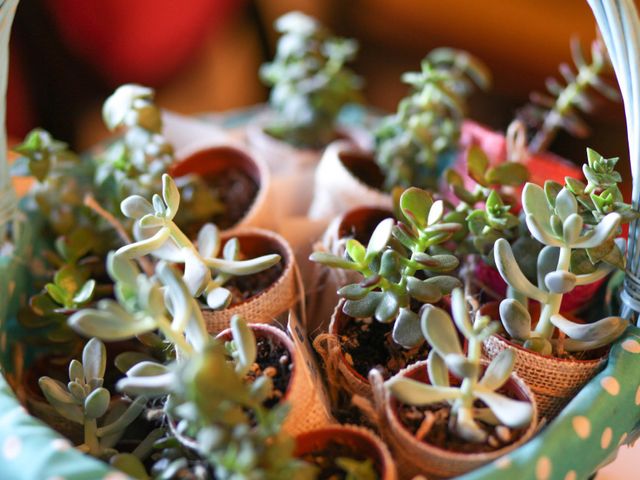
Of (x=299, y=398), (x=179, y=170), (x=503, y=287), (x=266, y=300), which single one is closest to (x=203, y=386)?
(x=299, y=398)

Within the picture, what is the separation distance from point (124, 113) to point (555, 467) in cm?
55

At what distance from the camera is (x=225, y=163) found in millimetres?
892

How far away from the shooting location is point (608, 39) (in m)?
0.58

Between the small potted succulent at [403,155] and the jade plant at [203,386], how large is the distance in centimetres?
38

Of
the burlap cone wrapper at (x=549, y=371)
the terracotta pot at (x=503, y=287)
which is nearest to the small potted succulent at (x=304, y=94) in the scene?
the terracotta pot at (x=503, y=287)

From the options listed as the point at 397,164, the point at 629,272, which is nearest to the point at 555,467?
the point at 629,272

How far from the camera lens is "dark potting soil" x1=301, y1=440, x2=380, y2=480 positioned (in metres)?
0.51

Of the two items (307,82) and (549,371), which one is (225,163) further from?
(549,371)

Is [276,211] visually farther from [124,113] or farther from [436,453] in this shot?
[436,453]

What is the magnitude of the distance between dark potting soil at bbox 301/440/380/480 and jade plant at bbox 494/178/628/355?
0.17m

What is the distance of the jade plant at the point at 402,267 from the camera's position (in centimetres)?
56

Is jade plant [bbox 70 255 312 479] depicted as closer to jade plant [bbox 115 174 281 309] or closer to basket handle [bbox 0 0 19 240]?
jade plant [bbox 115 174 281 309]

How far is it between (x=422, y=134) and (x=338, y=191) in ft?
0.43

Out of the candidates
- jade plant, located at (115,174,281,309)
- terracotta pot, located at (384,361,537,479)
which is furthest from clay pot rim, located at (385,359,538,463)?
jade plant, located at (115,174,281,309)
